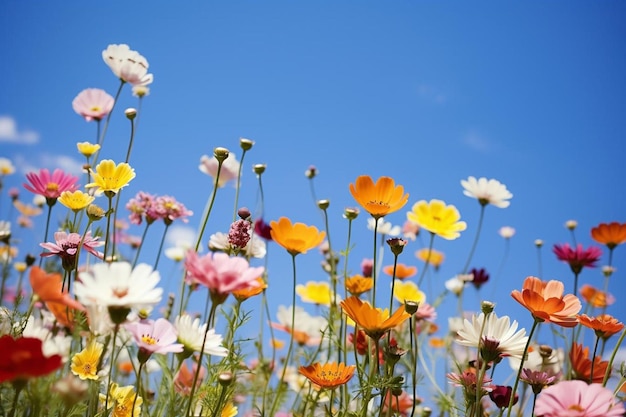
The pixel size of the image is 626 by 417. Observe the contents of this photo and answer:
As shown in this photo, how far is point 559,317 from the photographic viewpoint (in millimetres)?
979

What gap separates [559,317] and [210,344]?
21.4 inches

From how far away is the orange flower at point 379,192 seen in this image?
1.23 meters

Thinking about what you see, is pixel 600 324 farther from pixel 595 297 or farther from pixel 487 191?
pixel 595 297

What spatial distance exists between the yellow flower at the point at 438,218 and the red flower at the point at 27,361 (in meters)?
1.12

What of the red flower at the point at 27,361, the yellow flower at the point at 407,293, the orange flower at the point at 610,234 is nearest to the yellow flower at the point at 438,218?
the yellow flower at the point at 407,293

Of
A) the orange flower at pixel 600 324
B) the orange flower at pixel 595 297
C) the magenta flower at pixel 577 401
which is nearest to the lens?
the magenta flower at pixel 577 401

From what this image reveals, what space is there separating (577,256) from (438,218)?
0.54 meters

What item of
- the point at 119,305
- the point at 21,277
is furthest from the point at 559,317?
the point at 21,277

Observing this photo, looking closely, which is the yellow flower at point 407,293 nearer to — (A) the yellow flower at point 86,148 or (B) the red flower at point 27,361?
(A) the yellow flower at point 86,148

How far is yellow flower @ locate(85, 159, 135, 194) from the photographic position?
1.14 metres

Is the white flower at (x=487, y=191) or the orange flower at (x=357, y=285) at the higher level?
the white flower at (x=487, y=191)

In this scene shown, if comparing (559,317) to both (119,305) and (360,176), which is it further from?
(119,305)

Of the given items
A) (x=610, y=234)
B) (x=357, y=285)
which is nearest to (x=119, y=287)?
(x=357, y=285)

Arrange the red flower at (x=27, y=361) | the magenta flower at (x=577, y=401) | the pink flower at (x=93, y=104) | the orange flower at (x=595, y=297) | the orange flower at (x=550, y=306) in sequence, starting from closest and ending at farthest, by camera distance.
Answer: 1. the red flower at (x=27, y=361)
2. the magenta flower at (x=577, y=401)
3. the orange flower at (x=550, y=306)
4. the pink flower at (x=93, y=104)
5. the orange flower at (x=595, y=297)
